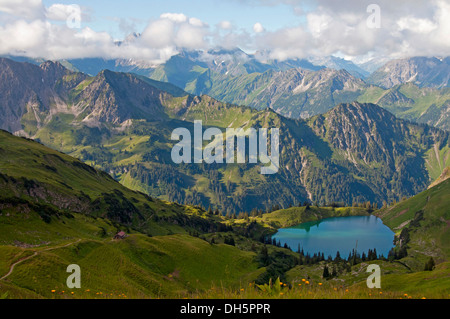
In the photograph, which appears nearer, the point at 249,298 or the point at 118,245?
the point at 249,298

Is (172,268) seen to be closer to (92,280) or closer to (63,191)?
(92,280)

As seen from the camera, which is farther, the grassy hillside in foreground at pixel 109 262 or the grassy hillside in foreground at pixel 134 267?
the grassy hillside in foreground at pixel 134 267

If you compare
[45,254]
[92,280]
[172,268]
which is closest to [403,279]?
[172,268]

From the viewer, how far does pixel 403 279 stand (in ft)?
311

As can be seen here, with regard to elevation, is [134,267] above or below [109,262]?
below

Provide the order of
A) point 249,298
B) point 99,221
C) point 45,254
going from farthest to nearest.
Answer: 1. point 99,221
2. point 45,254
3. point 249,298

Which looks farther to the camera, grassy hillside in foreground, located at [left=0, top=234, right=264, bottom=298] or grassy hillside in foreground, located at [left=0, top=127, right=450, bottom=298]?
grassy hillside in foreground, located at [left=0, top=234, right=264, bottom=298]

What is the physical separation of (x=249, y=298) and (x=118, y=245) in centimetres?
9812

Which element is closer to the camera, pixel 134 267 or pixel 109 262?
pixel 109 262
